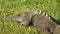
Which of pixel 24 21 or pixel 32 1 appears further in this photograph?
pixel 32 1

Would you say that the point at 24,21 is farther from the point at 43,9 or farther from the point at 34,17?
the point at 43,9

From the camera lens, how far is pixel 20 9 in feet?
26.8

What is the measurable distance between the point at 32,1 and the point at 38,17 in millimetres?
1489

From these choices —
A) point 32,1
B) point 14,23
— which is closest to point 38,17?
point 14,23

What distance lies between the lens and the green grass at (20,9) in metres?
7.02

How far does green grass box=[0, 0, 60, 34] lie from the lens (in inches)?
276

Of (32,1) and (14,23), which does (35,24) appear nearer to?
(14,23)

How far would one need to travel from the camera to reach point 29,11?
772 centimetres

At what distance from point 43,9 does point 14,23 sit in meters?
1.28

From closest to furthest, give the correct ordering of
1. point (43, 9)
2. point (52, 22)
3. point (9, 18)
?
point (52, 22)
point (9, 18)
point (43, 9)

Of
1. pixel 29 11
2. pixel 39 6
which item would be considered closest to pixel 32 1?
pixel 39 6

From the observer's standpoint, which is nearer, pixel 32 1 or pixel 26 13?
pixel 26 13

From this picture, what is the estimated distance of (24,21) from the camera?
7.40 m

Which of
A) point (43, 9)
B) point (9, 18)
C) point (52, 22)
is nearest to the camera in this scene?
point (52, 22)
